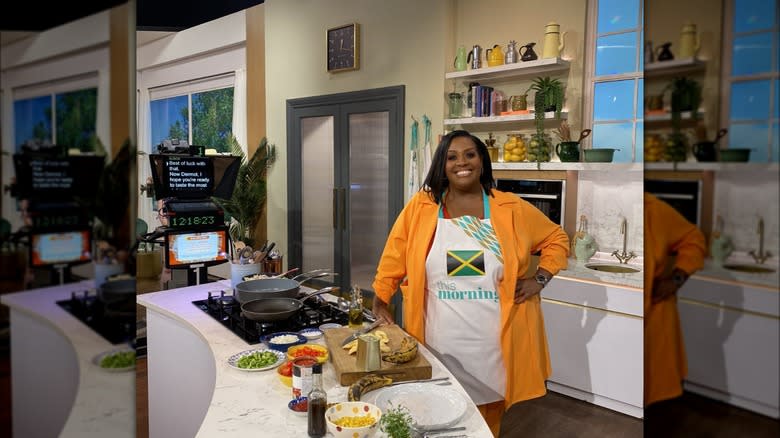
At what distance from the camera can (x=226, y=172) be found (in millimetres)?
1997

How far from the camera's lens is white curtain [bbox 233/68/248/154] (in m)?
1.93

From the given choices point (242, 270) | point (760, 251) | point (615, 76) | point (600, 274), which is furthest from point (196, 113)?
point (760, 251)

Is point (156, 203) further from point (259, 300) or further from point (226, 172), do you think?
point (259, 300)

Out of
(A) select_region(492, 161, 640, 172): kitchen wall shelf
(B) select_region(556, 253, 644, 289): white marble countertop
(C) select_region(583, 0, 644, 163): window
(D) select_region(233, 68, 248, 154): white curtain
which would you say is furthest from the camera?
(D) select_region(233, 68, 248, 154): white curtain

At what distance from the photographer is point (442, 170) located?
67.0 inches

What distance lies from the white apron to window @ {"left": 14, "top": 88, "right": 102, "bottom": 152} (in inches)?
58.2

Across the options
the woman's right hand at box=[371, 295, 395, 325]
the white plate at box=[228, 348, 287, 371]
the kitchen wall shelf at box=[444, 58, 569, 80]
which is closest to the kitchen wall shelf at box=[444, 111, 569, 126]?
the kitchen wall shelf at box=[444, 58, 569, 80]

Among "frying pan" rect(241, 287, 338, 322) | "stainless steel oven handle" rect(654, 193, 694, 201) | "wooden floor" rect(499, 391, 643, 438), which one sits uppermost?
"stainless steel oven handle" rect(654, 193, 694, 201)

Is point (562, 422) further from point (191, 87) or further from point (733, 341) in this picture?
point (733, 341)

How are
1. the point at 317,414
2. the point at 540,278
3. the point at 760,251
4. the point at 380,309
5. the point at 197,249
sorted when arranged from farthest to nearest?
the point at 197,249 → the point at 380,309 → the point at 540,278 → the point at 317,414 → the point at 760,251

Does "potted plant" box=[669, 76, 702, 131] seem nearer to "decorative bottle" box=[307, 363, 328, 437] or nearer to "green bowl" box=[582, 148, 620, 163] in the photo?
"decorative bottle" box=[307, 363, 328, 437]

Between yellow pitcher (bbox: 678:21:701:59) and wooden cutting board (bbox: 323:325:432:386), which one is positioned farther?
wooden cutting board (bbox: 323:325:432:386)

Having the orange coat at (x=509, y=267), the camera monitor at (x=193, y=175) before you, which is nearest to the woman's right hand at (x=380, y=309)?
the orange coat at (x=509, y=267)

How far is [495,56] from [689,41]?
1.53 metres
